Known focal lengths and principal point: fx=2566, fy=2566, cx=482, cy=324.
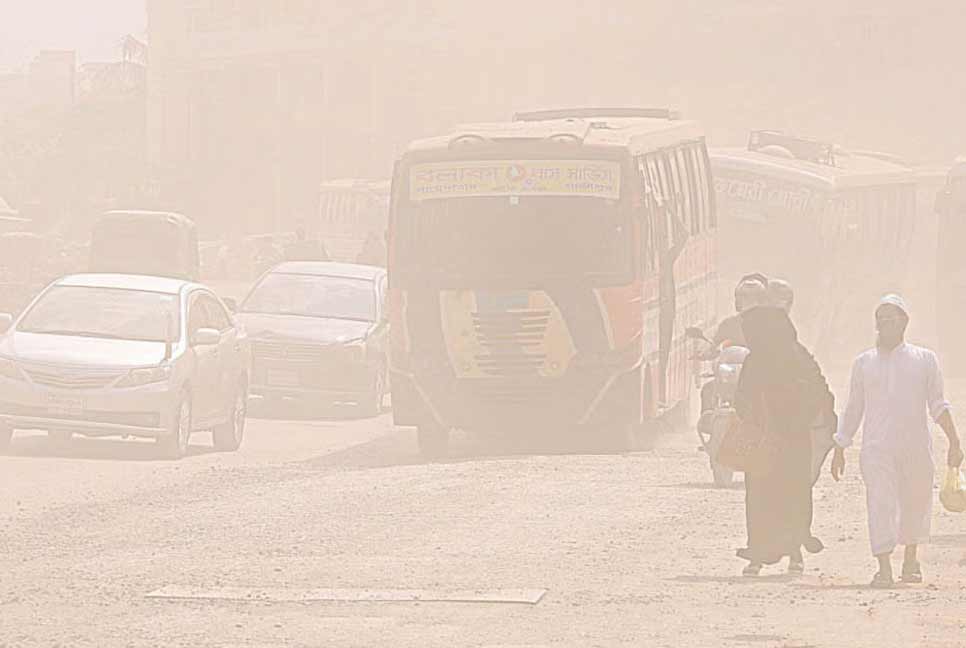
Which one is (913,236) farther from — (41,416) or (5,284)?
(41,416)

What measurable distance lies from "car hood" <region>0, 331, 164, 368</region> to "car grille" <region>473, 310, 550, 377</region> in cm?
293

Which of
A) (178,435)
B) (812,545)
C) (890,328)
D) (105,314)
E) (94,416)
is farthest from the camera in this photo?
(105,314)

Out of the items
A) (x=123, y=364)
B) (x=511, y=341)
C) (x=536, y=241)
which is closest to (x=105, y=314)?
(x=123, y=364)

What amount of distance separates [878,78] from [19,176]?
34626 millimetres

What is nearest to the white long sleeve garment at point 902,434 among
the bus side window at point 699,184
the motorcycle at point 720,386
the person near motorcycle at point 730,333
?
the person near motorcycle at point 730,333

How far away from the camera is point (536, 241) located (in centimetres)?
2314

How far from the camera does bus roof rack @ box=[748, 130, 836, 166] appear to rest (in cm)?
4081

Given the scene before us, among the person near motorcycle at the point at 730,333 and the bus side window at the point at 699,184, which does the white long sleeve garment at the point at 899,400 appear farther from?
the bus side window at the point at 699,184

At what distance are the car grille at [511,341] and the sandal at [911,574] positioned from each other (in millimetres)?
10124

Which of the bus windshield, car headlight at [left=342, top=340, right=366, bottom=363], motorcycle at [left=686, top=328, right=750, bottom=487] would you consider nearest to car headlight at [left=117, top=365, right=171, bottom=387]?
the bus windshield

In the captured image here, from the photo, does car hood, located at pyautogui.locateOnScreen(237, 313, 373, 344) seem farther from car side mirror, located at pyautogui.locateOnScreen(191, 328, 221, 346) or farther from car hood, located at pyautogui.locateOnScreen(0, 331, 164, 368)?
car hood, located at pyautogui.locateOnScreen(0, 331, 164, 368)

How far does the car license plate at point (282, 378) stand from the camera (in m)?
28.7

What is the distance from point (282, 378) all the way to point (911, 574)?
16403 mm

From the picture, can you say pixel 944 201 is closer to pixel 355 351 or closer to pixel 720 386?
pixel 355 351
